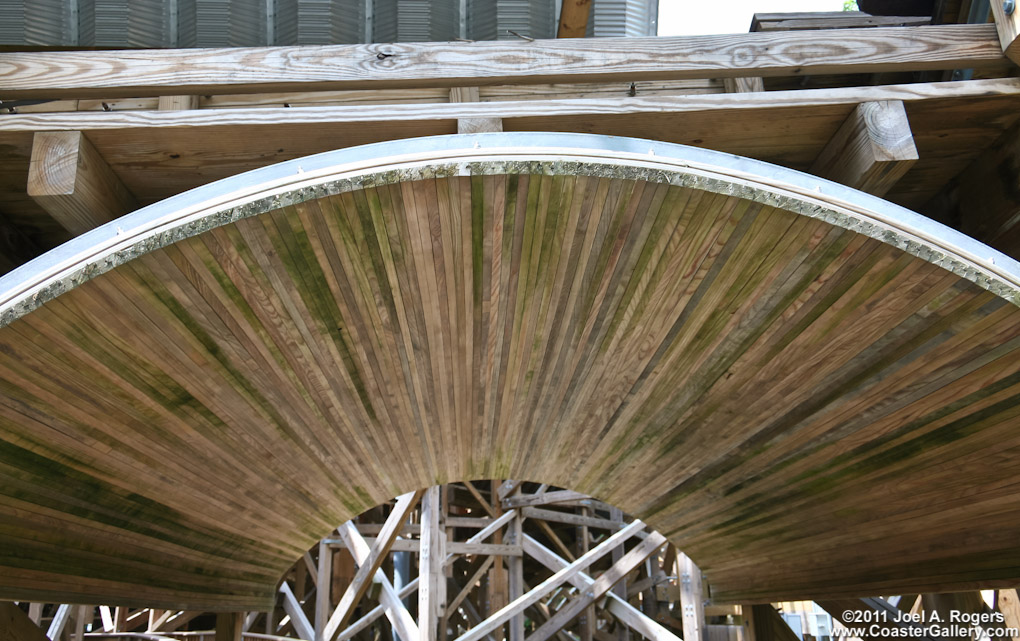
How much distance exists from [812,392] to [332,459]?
10.4 feet

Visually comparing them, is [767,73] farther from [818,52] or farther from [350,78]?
[350,78]

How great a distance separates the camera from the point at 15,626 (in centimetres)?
469

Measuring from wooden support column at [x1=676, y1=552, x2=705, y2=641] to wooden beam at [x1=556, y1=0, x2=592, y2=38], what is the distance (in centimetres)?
650

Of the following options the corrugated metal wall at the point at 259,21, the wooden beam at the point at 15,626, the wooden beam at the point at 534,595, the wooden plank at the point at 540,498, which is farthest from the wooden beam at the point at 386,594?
the corrugated metal wall at the point at 259,21

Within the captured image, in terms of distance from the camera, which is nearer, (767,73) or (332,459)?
(767,73)

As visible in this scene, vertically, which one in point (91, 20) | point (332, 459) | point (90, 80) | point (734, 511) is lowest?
point (734, 511)

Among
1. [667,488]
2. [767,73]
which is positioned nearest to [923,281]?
[767,73]

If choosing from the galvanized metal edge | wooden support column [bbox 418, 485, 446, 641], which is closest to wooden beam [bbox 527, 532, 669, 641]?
wooden support column [bbox 418, 485, 446, 641]

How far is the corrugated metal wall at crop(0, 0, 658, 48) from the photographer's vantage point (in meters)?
3.74

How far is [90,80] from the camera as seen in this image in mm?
3094

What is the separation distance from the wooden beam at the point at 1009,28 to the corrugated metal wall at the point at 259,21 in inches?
75.1

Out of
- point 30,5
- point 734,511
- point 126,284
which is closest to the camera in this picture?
point 126,284

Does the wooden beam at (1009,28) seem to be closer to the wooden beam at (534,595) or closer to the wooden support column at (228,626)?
the wooden support column at (228,626)

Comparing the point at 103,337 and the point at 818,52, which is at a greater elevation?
the point at 818,52
